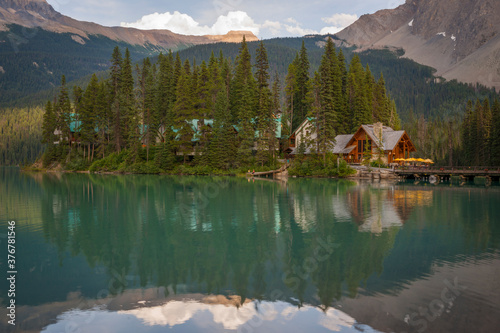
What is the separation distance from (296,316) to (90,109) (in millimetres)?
84116

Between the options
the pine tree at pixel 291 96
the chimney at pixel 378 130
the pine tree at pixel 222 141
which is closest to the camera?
the chimney at pixel 378 130

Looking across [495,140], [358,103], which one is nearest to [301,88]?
[358,103]

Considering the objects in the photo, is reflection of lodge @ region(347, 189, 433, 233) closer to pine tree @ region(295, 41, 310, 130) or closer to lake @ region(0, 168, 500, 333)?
lake @ region(0, 168, 500, 333)

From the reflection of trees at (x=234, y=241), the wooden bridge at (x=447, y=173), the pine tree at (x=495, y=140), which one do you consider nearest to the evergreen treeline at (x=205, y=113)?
the wooden bridge at (x=447, y=173)

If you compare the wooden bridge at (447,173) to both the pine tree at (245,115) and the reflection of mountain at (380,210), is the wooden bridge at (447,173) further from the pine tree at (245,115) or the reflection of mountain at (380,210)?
the reflection of mountain at (380,210)

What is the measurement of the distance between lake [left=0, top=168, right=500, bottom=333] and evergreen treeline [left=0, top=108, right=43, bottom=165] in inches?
6531

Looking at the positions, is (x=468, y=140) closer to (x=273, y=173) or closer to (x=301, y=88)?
(x=301, y=88)

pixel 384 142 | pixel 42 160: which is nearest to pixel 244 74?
pixel 384 142

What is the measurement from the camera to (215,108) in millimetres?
75688

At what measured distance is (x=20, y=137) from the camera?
177000 mm

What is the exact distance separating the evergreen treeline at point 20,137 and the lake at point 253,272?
165900mm

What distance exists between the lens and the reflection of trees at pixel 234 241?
41.9 ft

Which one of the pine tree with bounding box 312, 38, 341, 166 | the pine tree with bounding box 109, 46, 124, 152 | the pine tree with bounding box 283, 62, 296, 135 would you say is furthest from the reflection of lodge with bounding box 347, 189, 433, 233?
the pine tree with bounding box 109, 46, 124, 152

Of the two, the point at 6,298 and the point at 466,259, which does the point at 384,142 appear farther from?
the point at 6,298
